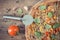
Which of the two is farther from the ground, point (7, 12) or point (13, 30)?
point (7, 12)

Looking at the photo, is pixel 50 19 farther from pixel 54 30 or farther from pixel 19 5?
pixel 19 5

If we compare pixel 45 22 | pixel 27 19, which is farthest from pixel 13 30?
pixel 45 22

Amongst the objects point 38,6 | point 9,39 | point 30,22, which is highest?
point 38,6

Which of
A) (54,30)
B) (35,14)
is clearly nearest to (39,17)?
(35,14)

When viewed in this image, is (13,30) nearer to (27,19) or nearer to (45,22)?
(27,19)

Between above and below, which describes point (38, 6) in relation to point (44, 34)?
above

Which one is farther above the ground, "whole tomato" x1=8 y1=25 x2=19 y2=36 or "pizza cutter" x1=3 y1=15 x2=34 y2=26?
"pizza cutter" x1=3 y1=15 x2=34 y2=26

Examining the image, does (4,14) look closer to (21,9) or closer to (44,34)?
(21,9)

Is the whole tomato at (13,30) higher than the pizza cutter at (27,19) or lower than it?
lower
